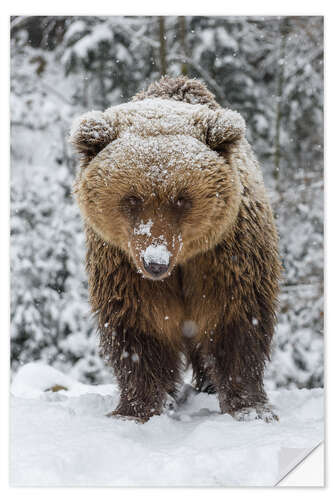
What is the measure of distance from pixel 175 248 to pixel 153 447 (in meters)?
1.06

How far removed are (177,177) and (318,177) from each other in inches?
68.4

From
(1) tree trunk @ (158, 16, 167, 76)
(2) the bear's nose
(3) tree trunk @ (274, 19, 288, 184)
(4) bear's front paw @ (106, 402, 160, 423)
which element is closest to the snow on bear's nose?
(2) the bear's nose

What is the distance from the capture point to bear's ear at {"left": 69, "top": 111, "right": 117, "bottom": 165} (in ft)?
11.5

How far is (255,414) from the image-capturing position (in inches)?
153

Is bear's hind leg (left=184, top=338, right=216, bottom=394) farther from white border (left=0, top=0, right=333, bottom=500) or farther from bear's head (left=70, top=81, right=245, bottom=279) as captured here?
bear's head (left=70, top=81, right=245, bottom=279)

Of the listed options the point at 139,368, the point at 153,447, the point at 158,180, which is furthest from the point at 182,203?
the point at 153,447

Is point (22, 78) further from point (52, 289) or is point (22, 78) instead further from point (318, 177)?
point (318, 177)

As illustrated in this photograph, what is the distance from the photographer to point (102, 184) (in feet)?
11.3

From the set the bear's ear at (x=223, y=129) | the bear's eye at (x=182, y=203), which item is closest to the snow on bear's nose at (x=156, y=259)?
the bear's eye at (x=182, y=203)

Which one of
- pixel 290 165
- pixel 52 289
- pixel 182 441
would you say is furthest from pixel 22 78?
pixel 182 441

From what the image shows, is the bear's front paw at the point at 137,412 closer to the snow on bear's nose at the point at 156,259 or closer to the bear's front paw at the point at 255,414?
the bear's front paw at the point at 255,414

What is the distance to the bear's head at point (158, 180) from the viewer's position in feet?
10.9

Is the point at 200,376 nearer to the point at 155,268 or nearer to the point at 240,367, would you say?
the point at 240,367
